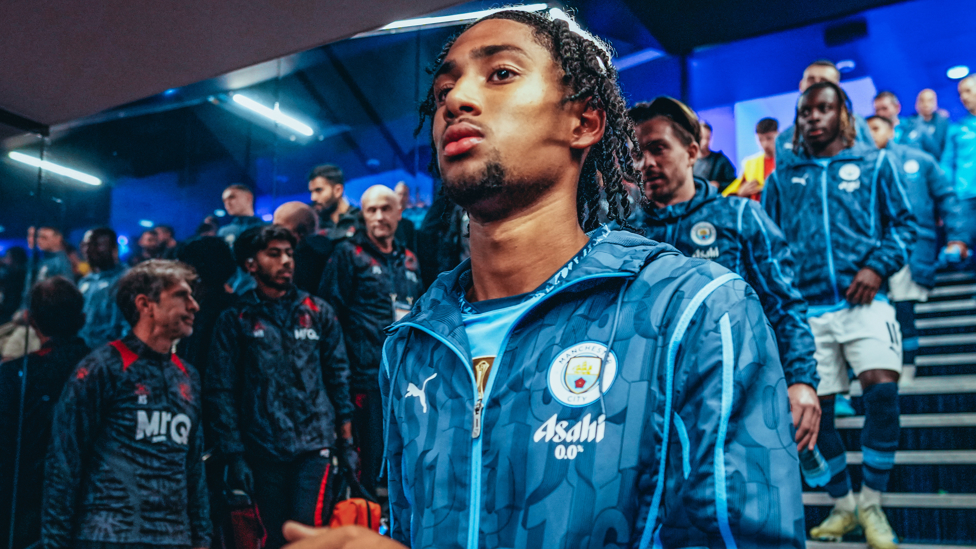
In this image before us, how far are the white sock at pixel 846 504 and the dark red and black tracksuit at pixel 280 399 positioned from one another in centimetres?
277

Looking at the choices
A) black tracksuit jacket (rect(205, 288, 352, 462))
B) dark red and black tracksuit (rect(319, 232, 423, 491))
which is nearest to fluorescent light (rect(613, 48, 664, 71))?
dark red and black tracksuit (rect(319, 232, 423, 491))

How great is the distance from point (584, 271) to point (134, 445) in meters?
3.13

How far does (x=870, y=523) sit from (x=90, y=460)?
378 cm

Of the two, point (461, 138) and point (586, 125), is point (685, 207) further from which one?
point (461, 138)

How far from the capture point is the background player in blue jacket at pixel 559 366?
92cm

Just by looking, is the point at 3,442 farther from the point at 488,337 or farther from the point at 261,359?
the point at 488,337

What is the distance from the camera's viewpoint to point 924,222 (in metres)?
5.84

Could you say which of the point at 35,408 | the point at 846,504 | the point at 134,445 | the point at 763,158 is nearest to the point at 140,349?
the point at 134,445

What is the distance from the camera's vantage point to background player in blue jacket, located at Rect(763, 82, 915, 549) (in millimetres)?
3711

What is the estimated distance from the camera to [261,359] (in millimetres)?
4281

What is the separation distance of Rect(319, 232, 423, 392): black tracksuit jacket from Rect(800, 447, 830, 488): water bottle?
2.59 m

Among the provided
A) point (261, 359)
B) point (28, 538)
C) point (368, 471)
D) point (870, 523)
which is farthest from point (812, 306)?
point (28, 538)

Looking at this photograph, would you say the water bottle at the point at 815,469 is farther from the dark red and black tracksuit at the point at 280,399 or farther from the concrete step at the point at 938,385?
the dark red and black tracksuit at the point at 280,399

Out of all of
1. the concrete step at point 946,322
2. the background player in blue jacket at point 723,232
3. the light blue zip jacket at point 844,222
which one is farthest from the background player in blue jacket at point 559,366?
the concrete step at point 946,322
